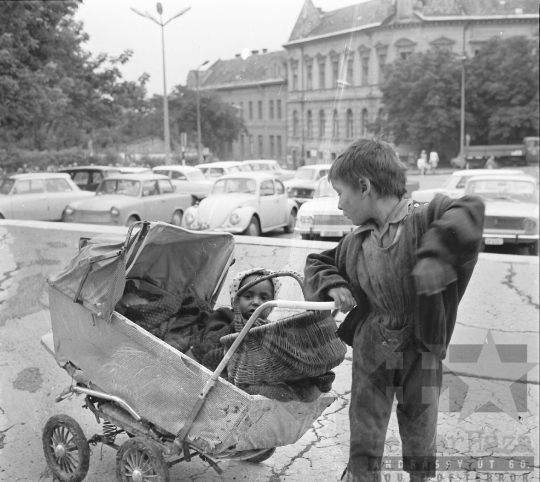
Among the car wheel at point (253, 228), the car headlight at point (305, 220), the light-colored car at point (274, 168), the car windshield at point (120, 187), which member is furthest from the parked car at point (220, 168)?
the car headlight at point (305, 220)

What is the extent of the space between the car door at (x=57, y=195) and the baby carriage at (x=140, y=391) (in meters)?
9.29

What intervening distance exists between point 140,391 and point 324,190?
9.74 meters

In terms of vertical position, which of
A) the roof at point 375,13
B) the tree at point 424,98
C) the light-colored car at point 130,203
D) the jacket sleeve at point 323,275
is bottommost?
the light-colored car at point 130,203

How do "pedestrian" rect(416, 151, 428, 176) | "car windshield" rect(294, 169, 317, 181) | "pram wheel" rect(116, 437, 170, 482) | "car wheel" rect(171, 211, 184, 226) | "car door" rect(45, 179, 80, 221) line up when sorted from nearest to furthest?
"pram wheel" rect(116, 437, 170, 482) → "pedestrian" rect(416, 151, 428, 176) → "car door" rect(45, 179, 80, 221) → "car wheel" rect(171, 211, 184, 226) → "car windshield" rect(294, 169, 317, 181)

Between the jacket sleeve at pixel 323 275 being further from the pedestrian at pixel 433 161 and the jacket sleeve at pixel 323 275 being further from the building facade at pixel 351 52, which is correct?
the pedestrian at pixel 433 161

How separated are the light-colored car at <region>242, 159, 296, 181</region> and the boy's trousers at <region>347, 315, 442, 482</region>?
10646 mm

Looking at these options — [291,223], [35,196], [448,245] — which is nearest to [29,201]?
[35,196]

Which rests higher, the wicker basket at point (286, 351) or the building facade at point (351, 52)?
the building facade at point (351, 52)

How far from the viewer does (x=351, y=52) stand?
8.34m

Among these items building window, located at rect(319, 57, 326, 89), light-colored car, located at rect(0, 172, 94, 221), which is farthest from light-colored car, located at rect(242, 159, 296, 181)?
building window, located at rect(319, 57, 326, 89)

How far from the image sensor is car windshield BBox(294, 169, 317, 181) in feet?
45.8

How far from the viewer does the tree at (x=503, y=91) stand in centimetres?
1283

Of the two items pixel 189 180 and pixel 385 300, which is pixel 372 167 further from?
pixel 189 180

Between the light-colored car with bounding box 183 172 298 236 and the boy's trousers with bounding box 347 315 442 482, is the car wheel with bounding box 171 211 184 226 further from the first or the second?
the boy's trousers with bounding box 347 315 442 482
